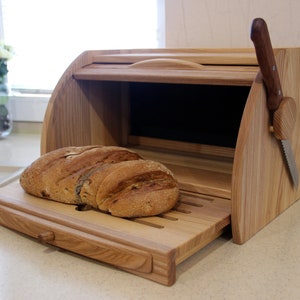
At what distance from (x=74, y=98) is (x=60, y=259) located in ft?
1.48

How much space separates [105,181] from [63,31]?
3.37 feet

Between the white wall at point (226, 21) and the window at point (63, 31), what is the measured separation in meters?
0.12

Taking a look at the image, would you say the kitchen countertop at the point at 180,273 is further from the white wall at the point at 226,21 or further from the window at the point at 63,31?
the window at the point at 63,31

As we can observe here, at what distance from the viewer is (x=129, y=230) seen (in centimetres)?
69

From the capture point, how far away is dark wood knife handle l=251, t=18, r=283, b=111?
2.20ft

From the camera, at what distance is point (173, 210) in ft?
2.55

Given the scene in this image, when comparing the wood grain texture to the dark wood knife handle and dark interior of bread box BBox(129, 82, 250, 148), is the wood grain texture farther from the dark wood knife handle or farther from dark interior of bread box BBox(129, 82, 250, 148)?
dark interior of bread box BBox(129, 82, 250, 148)

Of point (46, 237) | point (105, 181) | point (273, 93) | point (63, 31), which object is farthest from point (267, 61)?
point (63, 31)

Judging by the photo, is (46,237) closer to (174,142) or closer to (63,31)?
(174,142)

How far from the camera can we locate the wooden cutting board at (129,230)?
2.06 feet

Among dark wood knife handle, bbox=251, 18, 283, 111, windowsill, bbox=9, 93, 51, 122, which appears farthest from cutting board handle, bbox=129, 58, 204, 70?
windowsill, bbox=9, 93, 51, 122

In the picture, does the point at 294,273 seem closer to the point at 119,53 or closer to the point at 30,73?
the point at 119,53

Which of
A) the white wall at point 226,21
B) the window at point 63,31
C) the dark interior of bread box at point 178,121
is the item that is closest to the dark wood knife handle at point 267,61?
the dark interior of bread box at point 178,121

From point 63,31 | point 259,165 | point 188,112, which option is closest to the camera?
point 259,165
